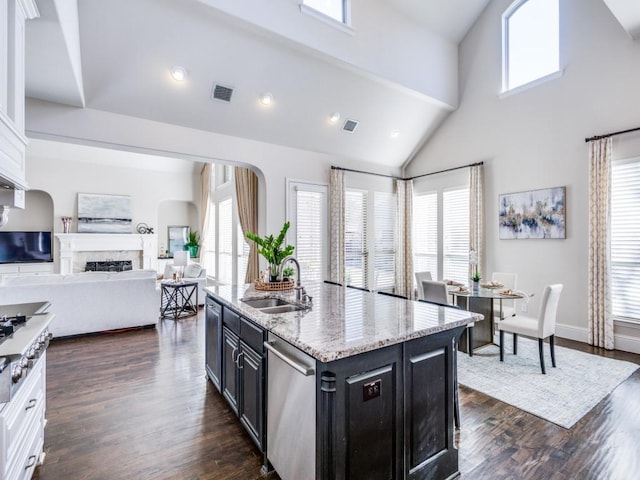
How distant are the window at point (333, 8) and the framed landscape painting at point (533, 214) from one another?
369cm

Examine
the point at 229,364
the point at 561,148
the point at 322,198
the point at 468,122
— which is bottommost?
the point at 229,364

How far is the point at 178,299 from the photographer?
264 inches

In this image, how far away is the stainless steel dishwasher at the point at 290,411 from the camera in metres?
1.58

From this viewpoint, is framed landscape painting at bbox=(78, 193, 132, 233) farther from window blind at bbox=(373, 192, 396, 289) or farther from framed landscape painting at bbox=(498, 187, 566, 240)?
framed landscape painting at bbox=(498, 187, 566, 240)

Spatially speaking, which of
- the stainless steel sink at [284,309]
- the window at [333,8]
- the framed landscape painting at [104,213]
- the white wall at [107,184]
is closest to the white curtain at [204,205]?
the white wall at [107,184]

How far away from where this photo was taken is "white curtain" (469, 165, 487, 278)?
5566 millimetres

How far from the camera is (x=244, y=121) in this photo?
4777mm

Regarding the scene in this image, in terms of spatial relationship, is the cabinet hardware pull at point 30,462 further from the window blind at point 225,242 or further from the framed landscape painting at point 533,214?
the framed landscape painting at point 533,214

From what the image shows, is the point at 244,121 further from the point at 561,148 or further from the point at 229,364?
the point at 561,148

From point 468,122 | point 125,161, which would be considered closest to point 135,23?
point 468,122

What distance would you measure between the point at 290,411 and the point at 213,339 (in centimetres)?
158

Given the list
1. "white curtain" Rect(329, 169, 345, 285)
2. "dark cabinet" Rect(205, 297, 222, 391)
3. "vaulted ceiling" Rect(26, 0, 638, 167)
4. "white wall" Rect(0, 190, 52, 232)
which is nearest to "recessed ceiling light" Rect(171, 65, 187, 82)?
"vaulted ceiling" Rect(26, 0, 638, 167)

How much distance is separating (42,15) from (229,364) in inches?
111

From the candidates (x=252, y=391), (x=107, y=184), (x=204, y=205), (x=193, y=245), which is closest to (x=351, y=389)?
(x=252, y=391)
